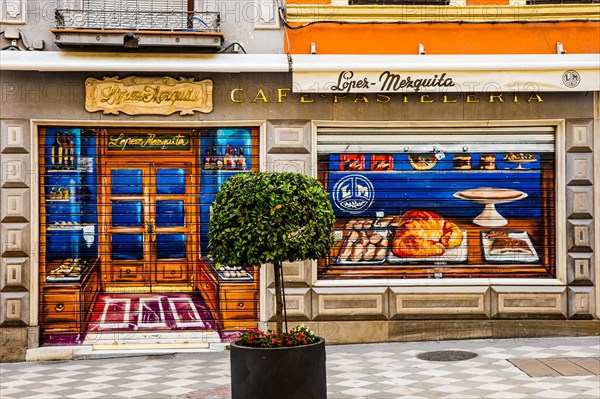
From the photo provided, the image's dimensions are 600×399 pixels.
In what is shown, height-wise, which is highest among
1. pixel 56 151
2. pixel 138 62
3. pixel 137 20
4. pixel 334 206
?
pixel 137 20

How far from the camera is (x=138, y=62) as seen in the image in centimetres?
1217

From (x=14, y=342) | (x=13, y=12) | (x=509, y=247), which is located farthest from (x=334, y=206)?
(x=13, y=12)

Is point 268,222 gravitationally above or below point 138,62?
below

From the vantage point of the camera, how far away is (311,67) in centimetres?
1227

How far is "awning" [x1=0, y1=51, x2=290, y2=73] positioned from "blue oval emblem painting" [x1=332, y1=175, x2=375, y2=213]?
198cm

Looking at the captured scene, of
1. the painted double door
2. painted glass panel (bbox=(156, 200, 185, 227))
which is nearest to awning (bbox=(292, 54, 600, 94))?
the painted double door

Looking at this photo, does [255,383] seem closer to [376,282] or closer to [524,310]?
[376,282]

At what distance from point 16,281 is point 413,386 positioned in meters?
5.94

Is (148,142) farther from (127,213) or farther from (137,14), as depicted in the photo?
(137,14)

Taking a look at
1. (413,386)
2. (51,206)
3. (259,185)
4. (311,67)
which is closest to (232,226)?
(259,185)

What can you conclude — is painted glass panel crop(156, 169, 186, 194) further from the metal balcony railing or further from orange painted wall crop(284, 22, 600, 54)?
orange painted wall crop(284, 22, 600, 54)

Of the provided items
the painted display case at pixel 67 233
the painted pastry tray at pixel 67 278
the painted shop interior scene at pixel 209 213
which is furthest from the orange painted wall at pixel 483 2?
the painted pastry tray at pixel 67 278

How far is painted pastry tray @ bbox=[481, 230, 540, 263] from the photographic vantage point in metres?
13.1

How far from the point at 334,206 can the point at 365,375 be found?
3.13 m
